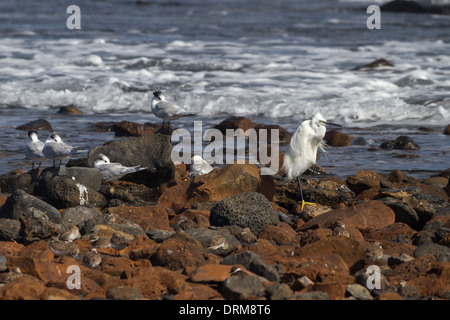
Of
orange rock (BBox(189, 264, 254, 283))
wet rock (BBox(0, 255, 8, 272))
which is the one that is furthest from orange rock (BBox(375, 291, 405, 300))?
wet rock (BBox(0, 255, 8, 272))

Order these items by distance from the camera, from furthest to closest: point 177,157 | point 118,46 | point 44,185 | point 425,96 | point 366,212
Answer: point 118,46
point 425,96
point 177,157
point 44,185
point 366,212

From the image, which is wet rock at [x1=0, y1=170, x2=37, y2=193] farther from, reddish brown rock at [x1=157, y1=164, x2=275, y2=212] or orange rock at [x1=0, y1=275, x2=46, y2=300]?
orange rock at [x1=0, y1=275, x2=46, y2=300]

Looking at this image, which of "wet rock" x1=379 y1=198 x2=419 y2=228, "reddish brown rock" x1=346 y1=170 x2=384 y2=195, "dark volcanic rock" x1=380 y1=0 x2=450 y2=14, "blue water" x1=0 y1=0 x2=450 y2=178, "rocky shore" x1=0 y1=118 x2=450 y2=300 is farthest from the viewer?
"dark volcanic rock" x1=380 y1=0 x2=450 y2=14

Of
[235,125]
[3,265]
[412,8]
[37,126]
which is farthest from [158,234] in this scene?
[412,8]

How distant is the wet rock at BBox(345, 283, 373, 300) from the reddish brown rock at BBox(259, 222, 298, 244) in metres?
1.43

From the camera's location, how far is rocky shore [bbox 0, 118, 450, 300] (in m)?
4.52

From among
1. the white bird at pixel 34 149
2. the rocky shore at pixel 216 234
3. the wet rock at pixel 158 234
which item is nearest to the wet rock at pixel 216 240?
the rocky shore at pixel 216 234

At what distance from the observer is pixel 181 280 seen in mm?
4531

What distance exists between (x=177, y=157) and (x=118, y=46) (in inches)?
455

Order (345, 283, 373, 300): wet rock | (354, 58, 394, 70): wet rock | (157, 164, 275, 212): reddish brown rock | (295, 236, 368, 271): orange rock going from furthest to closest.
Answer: (354, 58, 394, 70): wet rock
(157, 164, 275, 212): reddish brown rock
(295, 236, 368, 271): orange rock
(345, 283, 373, 300): wet rock

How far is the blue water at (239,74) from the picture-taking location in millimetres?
11562

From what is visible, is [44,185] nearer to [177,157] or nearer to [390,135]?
[177,157]

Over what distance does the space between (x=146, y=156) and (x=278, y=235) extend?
2810 mm
